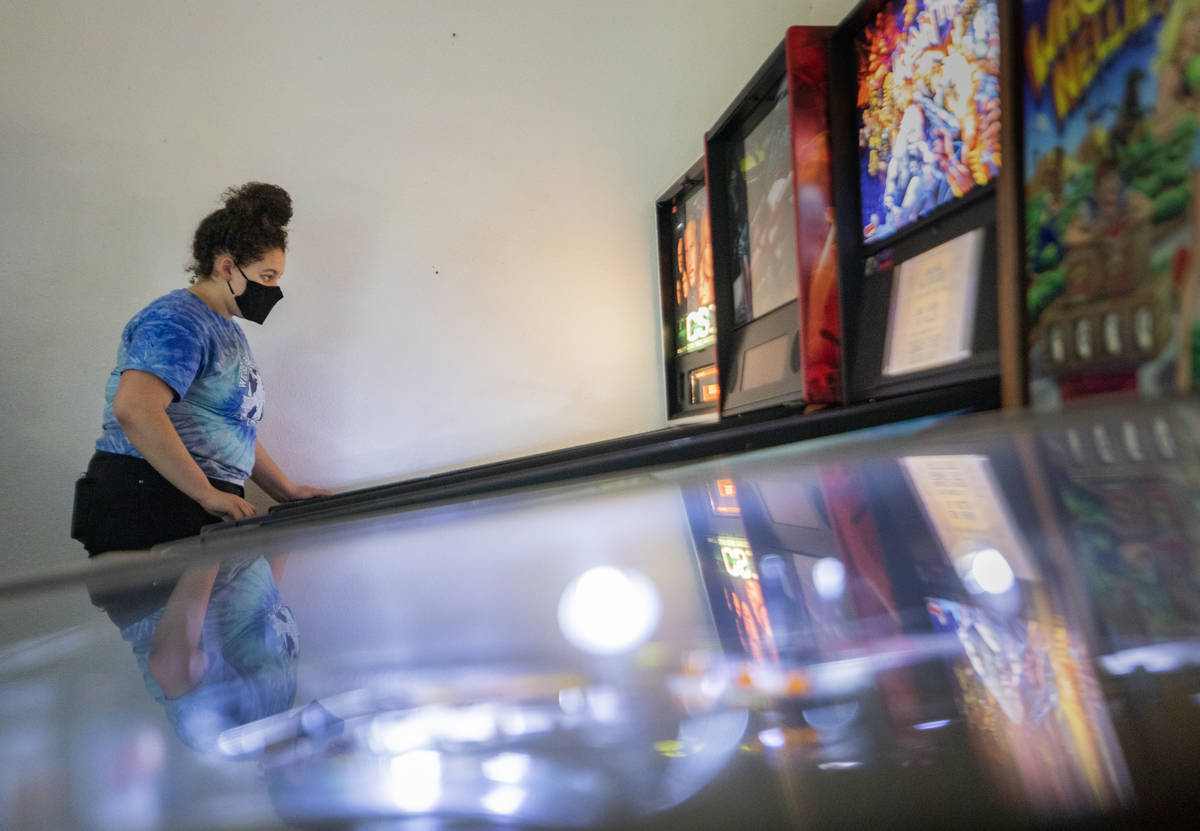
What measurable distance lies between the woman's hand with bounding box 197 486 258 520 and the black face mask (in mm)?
603

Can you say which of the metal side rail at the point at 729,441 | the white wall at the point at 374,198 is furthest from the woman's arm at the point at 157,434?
the white wall at the point at 374,198

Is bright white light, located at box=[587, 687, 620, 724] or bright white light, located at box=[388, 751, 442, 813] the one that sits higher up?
bright white light, located at box=[587, 687, 620, 724]

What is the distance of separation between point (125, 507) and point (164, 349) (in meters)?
0.45

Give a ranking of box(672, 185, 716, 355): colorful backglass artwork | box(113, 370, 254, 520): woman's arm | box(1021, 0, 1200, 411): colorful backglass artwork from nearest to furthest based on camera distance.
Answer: box(1021, 0, 1200, 411): colorful backglass artwork < box(113, 370, 254, 520): woman's arm < box(672, 185, 716, 355): colorful backglass artwork

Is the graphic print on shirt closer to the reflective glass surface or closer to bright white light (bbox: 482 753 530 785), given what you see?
the reflective glass surface

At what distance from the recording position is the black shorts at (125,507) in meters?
2.11

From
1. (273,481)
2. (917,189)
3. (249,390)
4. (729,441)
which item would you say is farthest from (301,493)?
(917,189)

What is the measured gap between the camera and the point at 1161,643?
0.18 metres

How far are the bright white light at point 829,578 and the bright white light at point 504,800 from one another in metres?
0.12

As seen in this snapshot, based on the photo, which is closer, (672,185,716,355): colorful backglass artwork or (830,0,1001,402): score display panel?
(830,0,1001,402): score display panel

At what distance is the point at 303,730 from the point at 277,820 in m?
0.04

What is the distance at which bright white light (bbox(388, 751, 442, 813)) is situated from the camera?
163 millimetres

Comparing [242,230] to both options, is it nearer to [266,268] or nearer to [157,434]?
[266,268]

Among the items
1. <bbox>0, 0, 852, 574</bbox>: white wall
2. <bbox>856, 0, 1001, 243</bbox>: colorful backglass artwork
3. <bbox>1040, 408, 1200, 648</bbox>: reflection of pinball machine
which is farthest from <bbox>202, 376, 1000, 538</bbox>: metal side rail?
<bbox>0, 0, 852, 574</bbox>: white wall
